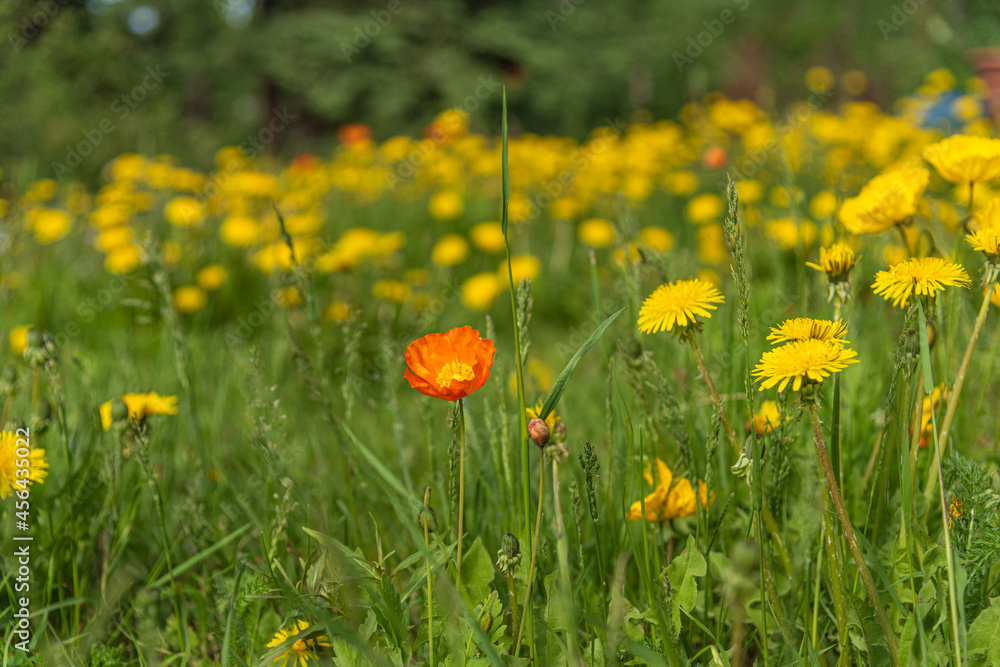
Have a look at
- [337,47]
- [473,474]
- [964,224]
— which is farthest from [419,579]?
[337,47]

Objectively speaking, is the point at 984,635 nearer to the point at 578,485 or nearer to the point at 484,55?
the point at 578,485

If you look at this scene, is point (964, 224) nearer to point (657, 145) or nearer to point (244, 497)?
point (244, 497)

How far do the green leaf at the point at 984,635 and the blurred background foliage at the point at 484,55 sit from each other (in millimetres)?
7221

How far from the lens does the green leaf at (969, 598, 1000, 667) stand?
796mm

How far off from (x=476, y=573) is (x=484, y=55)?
36.4 feet

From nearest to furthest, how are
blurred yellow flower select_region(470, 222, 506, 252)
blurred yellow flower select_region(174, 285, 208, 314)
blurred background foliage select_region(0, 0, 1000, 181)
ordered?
blurred yellow flower select_region(174, 285, 208, 314) < blurred yellow flower select_region(470, 222, 506, 252) < blurred background foliage select_region(0, 0, 1000, 181)

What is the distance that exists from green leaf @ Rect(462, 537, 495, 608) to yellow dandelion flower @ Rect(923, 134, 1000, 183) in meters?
0.87

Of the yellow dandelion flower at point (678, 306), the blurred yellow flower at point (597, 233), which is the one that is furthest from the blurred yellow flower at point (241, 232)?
the yellow dandelion flower at point (678, 306)

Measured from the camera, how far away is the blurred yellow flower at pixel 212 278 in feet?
9.29

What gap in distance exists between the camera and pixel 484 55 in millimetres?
11078

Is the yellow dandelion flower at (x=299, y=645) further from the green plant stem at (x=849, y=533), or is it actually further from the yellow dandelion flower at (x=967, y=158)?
the yellow dandelion flower at (x=967, y=158)

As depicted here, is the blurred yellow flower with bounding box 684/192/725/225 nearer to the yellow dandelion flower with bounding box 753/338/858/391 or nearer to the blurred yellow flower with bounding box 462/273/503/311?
the blurred yellow flower with bounding box 462/273/503/311

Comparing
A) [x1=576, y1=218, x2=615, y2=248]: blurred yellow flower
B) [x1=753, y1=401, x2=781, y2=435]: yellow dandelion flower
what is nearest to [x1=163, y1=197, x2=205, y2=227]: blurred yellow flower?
[x1=576, y1=218, x2=615, y2=248]: blurred yellow flower

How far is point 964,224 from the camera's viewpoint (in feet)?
3.66
